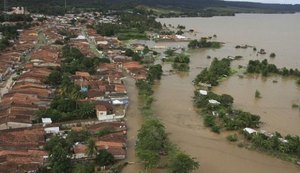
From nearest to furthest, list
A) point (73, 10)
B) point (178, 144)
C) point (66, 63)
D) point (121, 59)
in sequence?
point (178, 144) < point (66, 63) < point (121, 59) < point (73, 10)

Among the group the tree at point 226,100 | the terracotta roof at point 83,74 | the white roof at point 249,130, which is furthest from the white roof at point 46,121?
the tree at point 226,100

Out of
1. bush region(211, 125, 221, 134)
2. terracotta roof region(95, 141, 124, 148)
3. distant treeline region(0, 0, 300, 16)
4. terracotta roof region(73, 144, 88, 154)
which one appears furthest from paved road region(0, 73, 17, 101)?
distant treeline region(0, 0, 300, 16)

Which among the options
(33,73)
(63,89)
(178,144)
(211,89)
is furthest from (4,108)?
(211,89)

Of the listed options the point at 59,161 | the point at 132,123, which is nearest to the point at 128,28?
the point at 132,123

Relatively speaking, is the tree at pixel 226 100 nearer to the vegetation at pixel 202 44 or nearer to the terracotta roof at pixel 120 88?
the terracotta roof at pixel 120 88

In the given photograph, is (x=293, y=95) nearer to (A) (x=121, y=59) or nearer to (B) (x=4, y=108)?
(A) (x=121, y=59)
